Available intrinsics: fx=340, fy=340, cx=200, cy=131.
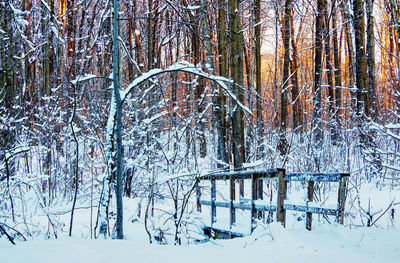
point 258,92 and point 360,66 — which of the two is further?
point 258,92

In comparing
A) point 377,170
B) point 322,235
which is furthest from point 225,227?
point 377,170

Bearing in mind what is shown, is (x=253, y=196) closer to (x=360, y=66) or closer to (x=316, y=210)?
(x=316, y=210)

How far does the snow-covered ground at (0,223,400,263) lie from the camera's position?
8.52 ft

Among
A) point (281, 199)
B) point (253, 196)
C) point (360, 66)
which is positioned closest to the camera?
point (281, 199)

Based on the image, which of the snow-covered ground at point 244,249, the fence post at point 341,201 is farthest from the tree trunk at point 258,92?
the snow-covered ground at point 244,249

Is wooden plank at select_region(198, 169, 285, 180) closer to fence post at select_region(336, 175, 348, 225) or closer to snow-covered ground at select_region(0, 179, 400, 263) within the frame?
fence post at select_region(336, 175, 348, 225)

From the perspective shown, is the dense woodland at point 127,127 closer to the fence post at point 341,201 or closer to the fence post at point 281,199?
the fence post at point 341,201

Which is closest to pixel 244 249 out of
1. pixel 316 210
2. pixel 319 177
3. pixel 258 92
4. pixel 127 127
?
pixel 316 210

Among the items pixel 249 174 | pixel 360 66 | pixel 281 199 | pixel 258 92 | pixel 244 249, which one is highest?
pixel 360 66

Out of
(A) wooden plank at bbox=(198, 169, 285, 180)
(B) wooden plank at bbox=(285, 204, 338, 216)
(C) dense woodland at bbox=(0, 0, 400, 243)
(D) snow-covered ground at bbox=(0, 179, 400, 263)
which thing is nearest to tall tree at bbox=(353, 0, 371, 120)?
(C) dense woodland at bbox=(0, 0, 400, 243)

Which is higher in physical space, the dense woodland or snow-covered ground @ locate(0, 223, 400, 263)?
the dense woodland

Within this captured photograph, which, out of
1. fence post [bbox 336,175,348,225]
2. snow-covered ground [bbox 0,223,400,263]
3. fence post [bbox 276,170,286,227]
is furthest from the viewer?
fence post [bbox 276,170,286,227]

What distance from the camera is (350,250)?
329cm

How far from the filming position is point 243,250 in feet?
10.6
